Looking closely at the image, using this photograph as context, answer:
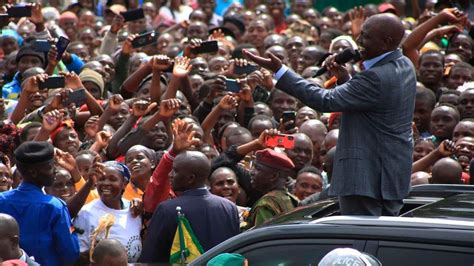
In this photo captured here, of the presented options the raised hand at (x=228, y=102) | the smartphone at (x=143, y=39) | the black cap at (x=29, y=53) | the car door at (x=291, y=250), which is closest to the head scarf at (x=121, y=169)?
the raised hand at (x=228, y=102)

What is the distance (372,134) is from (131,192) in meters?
3.46

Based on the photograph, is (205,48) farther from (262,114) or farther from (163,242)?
(163,242)

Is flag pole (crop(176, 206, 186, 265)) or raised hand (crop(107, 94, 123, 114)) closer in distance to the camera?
flag pole (crop(176, 206, 186, 265))

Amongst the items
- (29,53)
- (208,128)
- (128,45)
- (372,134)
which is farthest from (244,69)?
(372,134)

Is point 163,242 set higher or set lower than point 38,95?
lower

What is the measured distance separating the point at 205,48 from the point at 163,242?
596cm

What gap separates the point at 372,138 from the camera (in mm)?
5969

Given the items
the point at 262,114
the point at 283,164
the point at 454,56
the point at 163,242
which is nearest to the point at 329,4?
the point at 454,56

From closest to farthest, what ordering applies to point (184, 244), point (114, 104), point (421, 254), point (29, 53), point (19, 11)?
point (421, 254)
point (184, 244)
point (114, 104)
point (19, 11)
point (29, 53)

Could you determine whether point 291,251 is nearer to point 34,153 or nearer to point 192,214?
point 192,214

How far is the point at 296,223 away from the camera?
5.18m

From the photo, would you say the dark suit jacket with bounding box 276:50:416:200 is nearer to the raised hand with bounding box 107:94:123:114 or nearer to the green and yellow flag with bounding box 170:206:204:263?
the green and yellow flag with bounding box 170:206:204:263

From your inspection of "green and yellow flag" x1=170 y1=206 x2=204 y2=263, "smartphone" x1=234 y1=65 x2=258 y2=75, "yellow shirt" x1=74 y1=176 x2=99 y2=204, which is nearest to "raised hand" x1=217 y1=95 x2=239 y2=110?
"smartphone" x1=234 y1=65 x2=258 y2=75

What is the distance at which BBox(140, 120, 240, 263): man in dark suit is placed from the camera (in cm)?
718
